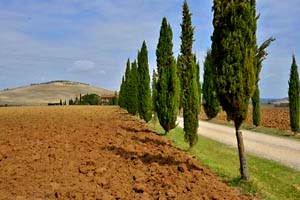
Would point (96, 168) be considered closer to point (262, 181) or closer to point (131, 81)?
point (262, 181)

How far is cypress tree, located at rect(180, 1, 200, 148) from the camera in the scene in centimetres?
1588

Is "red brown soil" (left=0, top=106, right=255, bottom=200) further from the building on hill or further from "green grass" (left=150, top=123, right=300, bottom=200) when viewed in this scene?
the building on hill

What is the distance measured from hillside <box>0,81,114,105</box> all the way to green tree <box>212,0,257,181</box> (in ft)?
437

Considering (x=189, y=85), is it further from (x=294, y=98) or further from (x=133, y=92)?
(x=133, y=92)

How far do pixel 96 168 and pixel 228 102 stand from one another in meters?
3.63

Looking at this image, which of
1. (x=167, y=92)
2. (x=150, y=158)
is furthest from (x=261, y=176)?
(x=167, y=92)

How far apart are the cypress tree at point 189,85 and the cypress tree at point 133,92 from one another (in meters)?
18.7

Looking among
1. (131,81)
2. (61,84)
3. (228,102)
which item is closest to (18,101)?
(61,84)

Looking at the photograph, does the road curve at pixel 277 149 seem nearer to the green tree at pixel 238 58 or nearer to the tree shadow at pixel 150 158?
the tree shadow at pixel 150 158

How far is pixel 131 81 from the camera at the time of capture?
4066 centimetres

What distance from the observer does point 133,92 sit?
38.9 metres

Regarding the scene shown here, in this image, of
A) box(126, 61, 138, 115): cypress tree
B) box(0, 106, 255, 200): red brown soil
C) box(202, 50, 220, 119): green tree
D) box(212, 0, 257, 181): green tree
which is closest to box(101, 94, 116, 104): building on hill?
box(202, 50, 220, 119): green tree

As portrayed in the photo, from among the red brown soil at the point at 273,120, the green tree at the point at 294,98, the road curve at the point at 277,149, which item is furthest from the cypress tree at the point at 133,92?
the road curve at the point at 277,149

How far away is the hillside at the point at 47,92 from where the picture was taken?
147000mm
